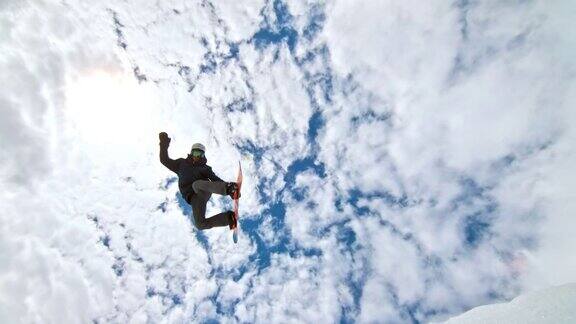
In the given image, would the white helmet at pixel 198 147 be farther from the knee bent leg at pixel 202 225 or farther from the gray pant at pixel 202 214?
the knee bent leg at pixel 202 225

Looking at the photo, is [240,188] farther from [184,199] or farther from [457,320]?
[457,320]

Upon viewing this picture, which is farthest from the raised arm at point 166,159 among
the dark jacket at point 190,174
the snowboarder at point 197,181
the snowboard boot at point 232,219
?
the snowboard boot at point 232,219

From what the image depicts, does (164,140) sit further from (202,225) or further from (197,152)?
(202,225)

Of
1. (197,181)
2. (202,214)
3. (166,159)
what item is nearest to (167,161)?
(166,159)

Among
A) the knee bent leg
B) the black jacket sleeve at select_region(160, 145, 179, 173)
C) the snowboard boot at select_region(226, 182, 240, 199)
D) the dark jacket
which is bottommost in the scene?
the knee bent leg

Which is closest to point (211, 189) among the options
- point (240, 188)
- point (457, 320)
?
point (240, 188)

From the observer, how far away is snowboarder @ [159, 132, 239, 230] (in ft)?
32.4

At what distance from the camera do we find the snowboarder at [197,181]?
9883 millimetres

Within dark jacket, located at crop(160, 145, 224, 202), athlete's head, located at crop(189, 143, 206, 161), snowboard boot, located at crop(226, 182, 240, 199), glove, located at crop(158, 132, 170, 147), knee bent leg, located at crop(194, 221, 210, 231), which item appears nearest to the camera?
snowboard boot, located at crop(226, 182, 240, 199)

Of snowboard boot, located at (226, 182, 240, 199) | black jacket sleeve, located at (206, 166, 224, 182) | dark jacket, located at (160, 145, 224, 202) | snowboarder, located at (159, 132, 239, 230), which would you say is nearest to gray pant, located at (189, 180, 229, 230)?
snowboarder, located at (159, 132, 239, 230)

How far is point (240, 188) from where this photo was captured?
9.36 meters

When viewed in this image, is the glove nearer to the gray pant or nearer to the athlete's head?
the athlete's head

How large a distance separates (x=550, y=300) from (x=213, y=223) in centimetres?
665

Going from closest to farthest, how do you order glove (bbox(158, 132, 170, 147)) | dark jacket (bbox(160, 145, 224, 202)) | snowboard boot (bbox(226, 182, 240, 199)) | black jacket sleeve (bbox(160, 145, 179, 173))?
snowboard boot (bbox(226, 182, 240, 199)) < dark jacket (bbox(160, 145, 224, 202)) < black jacket sleeve (bbox(160, 145, 179, 173)) < glove (bbox(158, 132, 170, 147))
